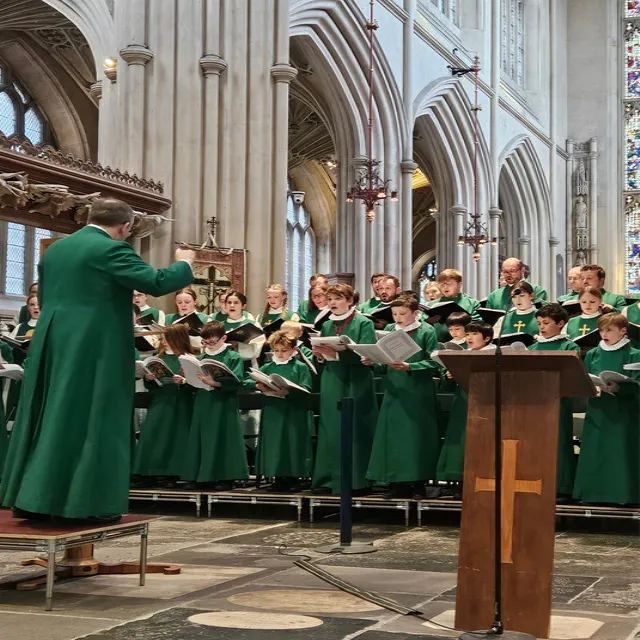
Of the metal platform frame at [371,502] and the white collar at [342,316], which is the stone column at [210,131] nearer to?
the white collar at [342,316]

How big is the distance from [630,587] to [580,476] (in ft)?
8.66

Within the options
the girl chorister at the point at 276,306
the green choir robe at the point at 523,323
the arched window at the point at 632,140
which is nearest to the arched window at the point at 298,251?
the arched window at the point at 632,140

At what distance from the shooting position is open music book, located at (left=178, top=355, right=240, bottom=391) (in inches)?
334

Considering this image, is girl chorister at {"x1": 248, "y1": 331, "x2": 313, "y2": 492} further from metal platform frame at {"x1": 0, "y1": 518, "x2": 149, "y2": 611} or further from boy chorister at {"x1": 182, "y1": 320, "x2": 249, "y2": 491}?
metal platform frame at {"x1": 0, "y1": 518, "x2": 149, "y2": 611}

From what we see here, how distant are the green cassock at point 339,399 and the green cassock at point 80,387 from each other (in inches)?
135

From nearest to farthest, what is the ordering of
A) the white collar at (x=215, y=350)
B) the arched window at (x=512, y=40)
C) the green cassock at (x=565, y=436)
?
1. the green cassock at (x=565, y=436)
2. the white collar at (x=215, y=350)
3. the arched window at (x=512, y=40)

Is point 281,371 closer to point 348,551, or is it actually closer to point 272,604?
point 348,551

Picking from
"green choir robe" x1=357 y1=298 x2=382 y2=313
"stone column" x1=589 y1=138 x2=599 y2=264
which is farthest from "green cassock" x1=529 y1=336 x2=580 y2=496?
"stone column" x1=589 y1=138 x2=599 y2=264

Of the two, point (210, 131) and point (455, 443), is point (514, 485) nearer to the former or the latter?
point (455, 443)

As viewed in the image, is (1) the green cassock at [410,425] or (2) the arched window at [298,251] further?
(2) the arched window at [298,251]

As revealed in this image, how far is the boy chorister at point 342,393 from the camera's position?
854 centimetres

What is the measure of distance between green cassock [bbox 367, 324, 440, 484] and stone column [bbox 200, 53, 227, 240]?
729cm

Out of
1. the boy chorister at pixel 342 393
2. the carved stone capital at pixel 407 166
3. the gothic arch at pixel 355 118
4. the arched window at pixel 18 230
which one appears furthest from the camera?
the carved stone capital at pixel 407 166

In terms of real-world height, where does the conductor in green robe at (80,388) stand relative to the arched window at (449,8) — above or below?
below
